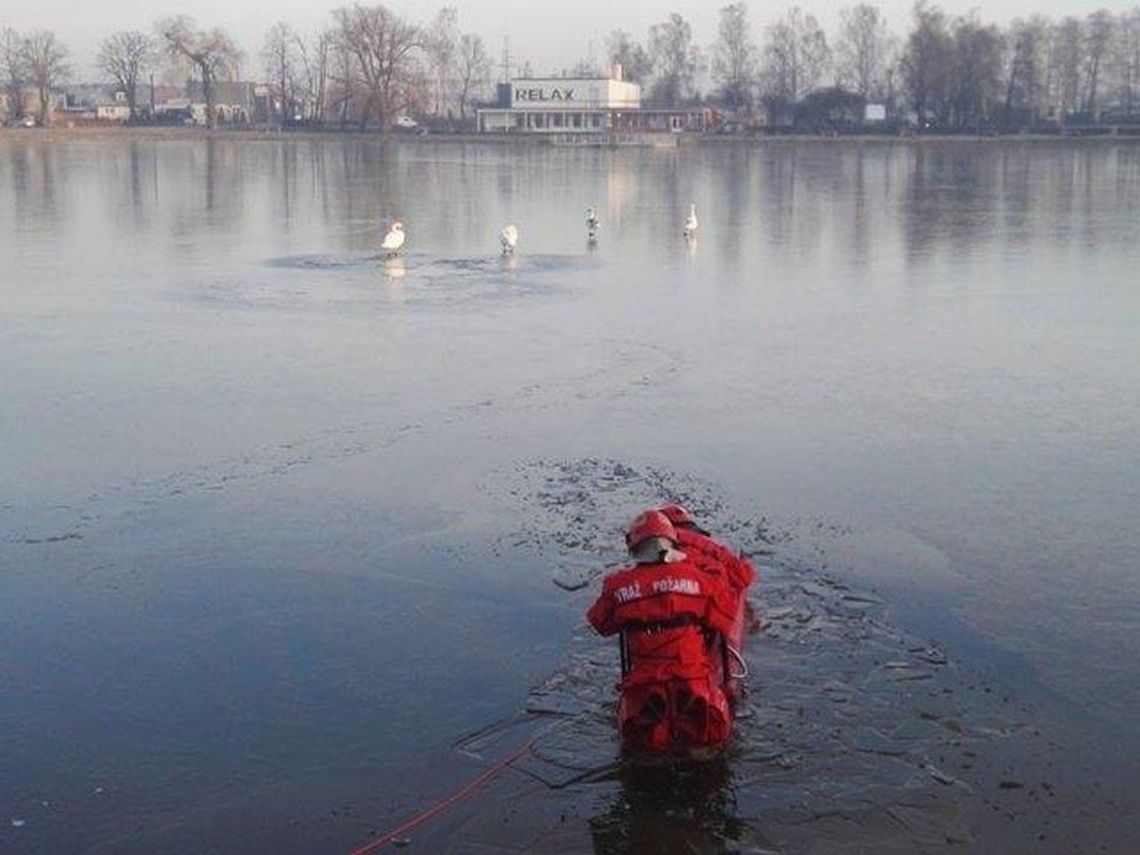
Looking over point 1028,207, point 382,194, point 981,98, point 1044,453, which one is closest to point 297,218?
point 382,194

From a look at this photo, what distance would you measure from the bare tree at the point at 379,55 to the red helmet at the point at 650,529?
105m

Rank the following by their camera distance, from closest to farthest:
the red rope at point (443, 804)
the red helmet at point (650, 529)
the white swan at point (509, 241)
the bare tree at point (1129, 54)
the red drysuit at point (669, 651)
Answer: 1. the red rope at point (443, 804)
2. the red drysuit at point (669, 651)
3. the red helmet at point (650, 529)
4. the white swan at point (509, 241)
5. the bare tree at point (1129, 54)

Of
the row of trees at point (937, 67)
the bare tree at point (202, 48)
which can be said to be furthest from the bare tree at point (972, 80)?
the bare tree at point (202, 48)

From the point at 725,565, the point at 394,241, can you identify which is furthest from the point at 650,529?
the point at 394,241

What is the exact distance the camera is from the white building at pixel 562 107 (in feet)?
364

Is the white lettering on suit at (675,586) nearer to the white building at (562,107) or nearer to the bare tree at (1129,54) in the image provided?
the white building at (562,107)

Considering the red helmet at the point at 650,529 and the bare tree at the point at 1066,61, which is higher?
the bare tree at the point at 1066,61

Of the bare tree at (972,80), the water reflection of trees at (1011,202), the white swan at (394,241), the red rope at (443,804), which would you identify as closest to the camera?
the red rope at (443,804)

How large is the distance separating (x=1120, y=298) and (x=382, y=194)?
80.0ft

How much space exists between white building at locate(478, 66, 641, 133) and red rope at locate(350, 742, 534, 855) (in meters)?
104

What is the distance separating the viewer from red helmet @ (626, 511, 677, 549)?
6371mm

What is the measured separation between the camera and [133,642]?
767 cm

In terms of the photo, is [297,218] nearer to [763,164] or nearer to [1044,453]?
[1044,453]

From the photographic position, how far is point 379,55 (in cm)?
11175
